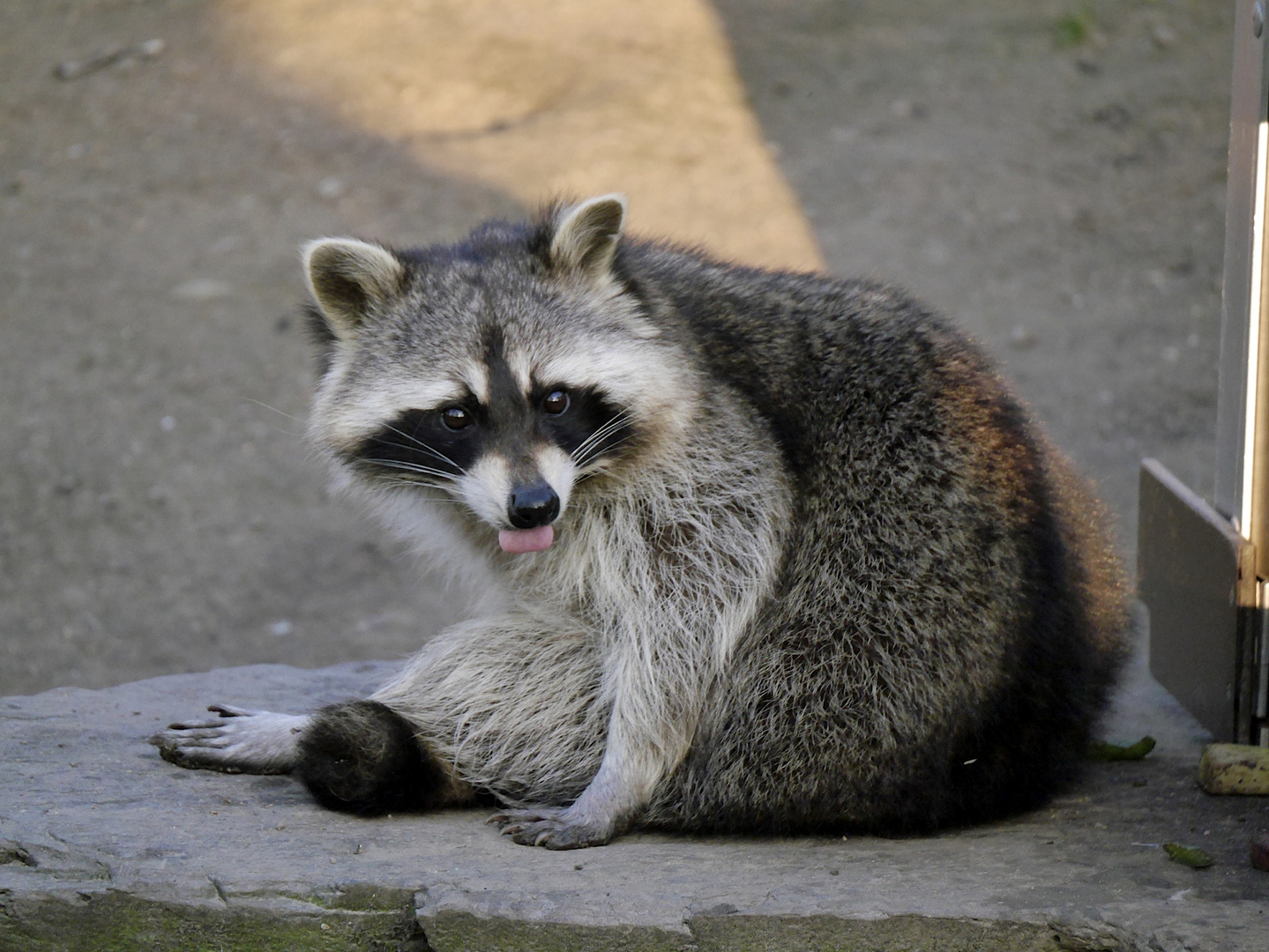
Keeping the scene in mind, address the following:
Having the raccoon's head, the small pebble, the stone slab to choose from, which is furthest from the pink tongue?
the small pebble

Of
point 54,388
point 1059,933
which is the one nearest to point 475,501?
point 1059,933

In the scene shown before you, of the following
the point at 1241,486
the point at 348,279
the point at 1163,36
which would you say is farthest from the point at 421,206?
the point at 1241,486

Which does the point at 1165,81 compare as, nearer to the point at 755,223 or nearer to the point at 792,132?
the point at 792,132

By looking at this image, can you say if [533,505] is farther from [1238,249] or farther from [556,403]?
[1238,249]

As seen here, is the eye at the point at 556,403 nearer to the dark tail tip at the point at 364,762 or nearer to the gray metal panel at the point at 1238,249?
the dark tail tip at the point at 364,762

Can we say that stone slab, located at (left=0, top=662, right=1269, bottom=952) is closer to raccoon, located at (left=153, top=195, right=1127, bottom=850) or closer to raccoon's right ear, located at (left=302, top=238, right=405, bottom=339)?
raccoon, located at (left=153, top=195, right=1127, bottom=850)

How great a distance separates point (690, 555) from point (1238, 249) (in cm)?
145

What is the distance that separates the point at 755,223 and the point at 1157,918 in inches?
204

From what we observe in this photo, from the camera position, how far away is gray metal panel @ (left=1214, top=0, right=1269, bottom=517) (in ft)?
10.3

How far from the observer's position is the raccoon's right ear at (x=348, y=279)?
118 inches

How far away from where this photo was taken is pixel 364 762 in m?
2.81

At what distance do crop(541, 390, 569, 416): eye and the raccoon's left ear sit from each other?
0.30m

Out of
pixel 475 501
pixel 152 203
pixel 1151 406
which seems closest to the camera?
pixel 475 501

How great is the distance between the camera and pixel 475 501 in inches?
111
